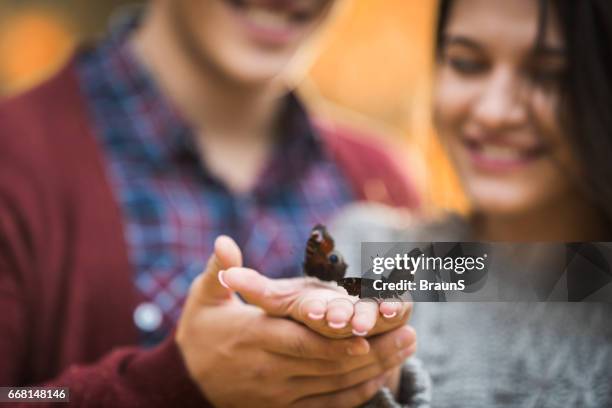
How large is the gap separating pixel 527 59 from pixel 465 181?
4.9 inches

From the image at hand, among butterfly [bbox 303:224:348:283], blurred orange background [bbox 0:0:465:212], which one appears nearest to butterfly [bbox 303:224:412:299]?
butterfly [bbox 303:224:348:283]

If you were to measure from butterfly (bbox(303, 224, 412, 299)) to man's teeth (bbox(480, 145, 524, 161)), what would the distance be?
241 mm

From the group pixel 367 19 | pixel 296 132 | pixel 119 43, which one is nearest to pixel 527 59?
pixel 296 132

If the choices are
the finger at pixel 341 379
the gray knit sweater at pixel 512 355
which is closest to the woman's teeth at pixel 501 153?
the gray knit sweater at pixel 512 355

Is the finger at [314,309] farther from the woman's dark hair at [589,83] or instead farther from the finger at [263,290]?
the woman's dark hair at [589,83]

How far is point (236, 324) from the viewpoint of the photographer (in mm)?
427

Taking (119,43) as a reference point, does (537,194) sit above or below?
below

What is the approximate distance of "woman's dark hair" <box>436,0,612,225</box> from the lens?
0.58 meters

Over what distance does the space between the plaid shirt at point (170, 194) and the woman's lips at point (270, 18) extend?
0.11 m

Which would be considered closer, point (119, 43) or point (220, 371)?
point (220, 371)

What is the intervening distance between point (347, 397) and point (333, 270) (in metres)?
0.08

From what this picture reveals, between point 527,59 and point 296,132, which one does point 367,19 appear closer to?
point 296,132

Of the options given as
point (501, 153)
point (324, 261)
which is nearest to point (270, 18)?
point (501, 153)

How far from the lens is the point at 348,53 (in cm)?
118
